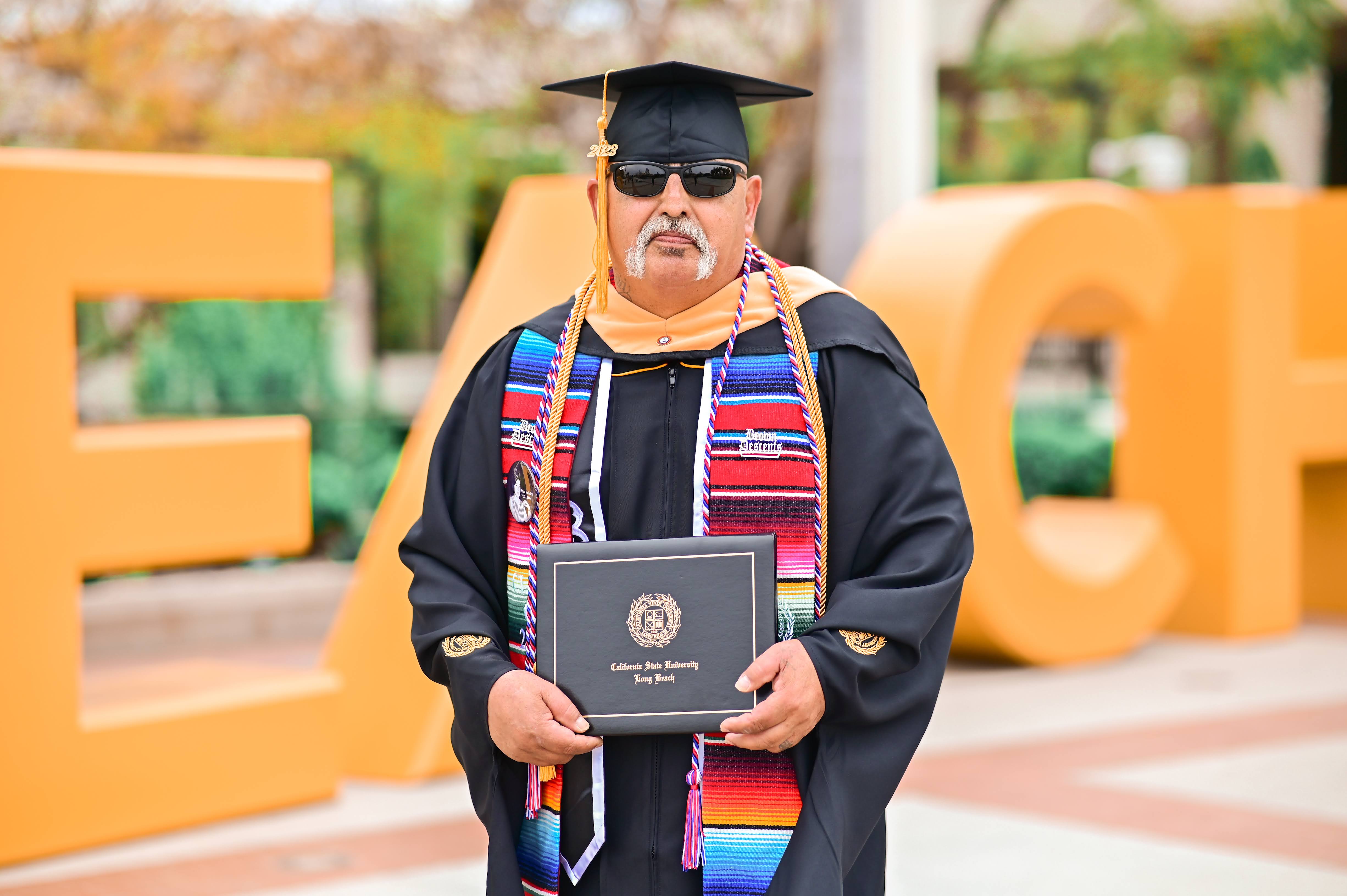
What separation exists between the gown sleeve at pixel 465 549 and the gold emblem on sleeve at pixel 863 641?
60 centimetres

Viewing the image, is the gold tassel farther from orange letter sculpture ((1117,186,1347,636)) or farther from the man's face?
orange letter sculpture ((1117,186,1347,636))

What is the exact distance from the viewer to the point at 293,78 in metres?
14.0

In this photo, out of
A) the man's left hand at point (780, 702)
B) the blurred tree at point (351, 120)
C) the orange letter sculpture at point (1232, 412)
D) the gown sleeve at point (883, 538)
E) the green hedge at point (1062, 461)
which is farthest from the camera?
the green hedge at point (1062, 461)

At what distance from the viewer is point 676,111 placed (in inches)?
117

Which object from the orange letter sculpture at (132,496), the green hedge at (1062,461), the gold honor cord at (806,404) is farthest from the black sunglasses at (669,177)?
the green hedge at (1062,461)

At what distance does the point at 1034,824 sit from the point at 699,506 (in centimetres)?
396

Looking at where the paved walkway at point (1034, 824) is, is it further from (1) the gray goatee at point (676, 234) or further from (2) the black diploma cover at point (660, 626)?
(1) the gray goatee at point (676, 234)

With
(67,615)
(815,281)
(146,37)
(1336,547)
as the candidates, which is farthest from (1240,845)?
(146,37)

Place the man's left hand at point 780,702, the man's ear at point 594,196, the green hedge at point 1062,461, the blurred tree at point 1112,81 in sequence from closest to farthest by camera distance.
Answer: the man's left hand at point 780,702, the man's ear at point 594,196, the green hedge at point 1062,461, the blurred tree at point 1112,81

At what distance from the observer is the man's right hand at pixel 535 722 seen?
274 cm

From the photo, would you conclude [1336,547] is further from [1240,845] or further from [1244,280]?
[1240,845]

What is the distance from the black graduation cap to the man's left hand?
91cm

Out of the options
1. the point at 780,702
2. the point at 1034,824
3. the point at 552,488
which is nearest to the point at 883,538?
the point at 780,702

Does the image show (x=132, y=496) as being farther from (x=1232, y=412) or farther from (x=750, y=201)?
(x=1232, y=412)
